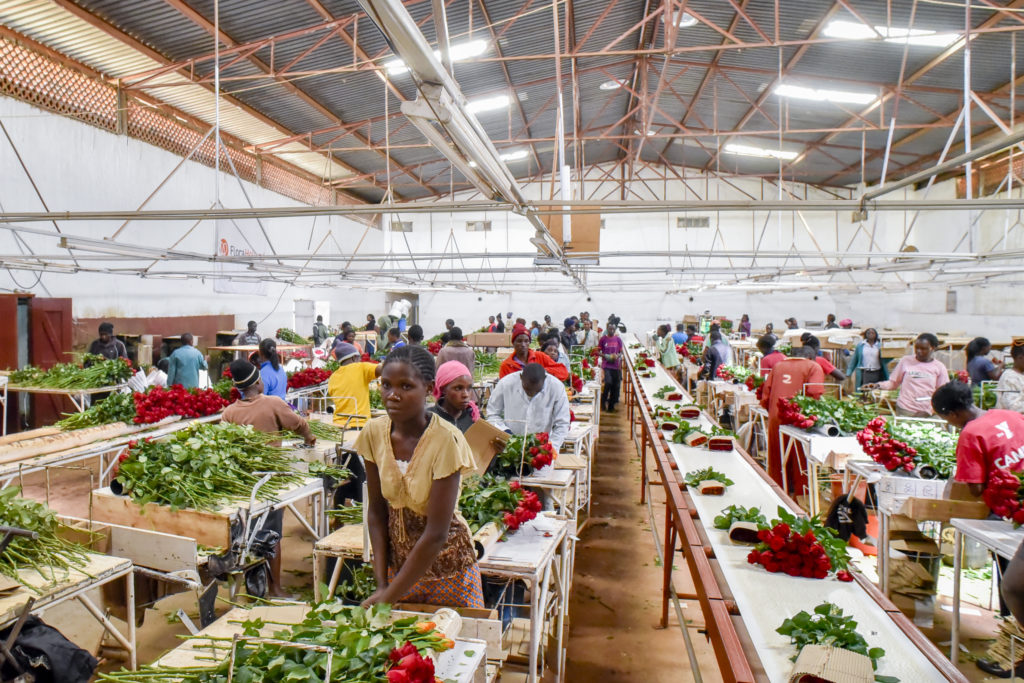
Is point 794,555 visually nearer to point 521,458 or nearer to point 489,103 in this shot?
point 521,458

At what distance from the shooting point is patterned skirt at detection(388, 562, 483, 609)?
2445 mm

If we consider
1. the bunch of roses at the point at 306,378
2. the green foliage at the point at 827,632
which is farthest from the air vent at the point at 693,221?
the green foliage at the point at 827,632

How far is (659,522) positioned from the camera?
696 cm

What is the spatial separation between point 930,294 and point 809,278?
483 cm

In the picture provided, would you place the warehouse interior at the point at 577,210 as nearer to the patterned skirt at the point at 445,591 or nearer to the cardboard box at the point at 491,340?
the cardboard box at the point at 491,340

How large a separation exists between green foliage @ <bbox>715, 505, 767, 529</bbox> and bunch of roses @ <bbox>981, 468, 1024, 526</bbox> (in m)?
1.41

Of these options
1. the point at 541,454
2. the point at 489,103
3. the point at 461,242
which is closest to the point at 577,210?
the point at 541,454

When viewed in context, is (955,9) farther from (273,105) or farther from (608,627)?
(273,105)

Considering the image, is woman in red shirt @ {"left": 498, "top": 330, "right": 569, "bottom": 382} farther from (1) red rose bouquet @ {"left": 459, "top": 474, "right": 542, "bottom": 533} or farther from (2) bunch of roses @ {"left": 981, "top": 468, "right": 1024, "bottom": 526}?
(2) bunch of roses @ {"left": 981, "top": 468, "right": 1024, "bottom": 526}

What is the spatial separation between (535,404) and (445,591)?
9.30ft

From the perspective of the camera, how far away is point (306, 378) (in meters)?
9.55

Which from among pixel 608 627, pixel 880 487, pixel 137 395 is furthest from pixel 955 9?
pixel 137 395

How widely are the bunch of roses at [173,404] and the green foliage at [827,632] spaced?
6.05m

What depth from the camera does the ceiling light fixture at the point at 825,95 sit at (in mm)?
12698
